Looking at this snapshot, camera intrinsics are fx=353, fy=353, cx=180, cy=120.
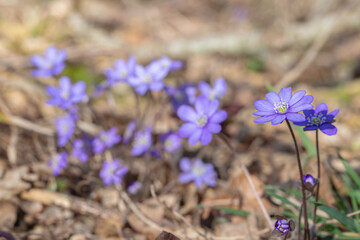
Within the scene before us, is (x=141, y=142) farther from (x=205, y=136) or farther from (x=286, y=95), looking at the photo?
(x=286, y=95)

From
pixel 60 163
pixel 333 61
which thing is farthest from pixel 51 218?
pixel 333 61

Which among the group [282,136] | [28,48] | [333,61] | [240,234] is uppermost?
[333,61]

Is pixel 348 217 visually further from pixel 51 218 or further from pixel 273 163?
pixel 51 218

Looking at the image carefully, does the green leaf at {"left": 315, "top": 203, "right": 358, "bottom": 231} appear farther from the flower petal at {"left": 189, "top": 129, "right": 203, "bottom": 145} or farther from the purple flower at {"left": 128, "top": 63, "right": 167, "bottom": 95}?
the purple flower at {"left": 128, "top": 63, "right": 167, "bottom": 95}

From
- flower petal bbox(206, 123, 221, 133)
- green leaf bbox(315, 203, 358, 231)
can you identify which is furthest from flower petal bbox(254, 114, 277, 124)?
green leaf bbox(315, 203, 358, 231)

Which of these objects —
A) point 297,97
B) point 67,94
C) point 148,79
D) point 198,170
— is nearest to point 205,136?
point 297,97

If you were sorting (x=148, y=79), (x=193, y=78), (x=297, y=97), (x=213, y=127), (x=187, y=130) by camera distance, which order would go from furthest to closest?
1. (x=193, y=78)
2. (x=148, y=79)
3. (x=187, y=130)
4. (x=213, y=127)
5. (x=297, y=97)
